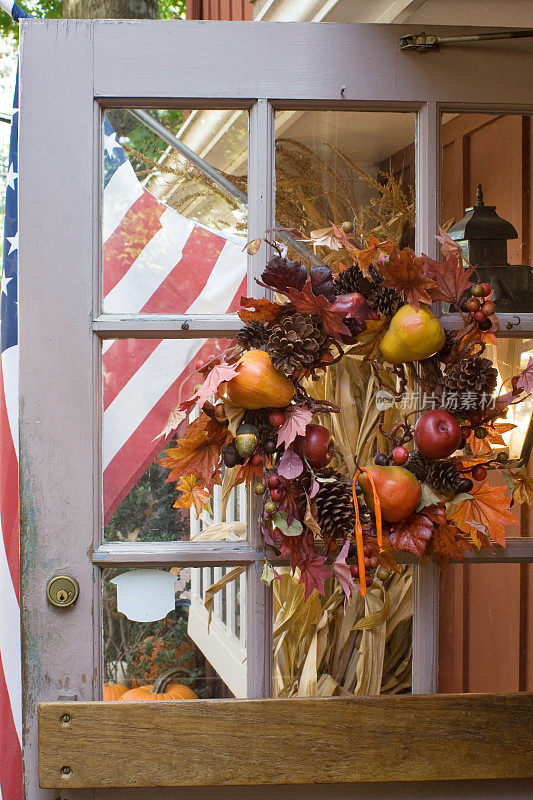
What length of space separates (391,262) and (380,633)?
602mm

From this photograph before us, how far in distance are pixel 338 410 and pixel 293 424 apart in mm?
126

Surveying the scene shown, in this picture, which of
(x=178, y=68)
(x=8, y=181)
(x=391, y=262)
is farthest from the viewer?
(x=8, y=181)

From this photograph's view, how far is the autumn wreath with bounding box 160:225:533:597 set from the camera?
1080 mm

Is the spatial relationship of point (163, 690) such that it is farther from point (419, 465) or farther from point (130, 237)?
point (130, 237)

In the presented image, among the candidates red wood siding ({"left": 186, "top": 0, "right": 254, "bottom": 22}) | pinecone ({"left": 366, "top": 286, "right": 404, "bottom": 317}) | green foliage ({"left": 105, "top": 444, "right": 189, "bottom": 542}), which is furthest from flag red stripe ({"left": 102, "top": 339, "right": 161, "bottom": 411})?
red wood siding ({"left": 186, "top": 0, "right": 254, "bottom": 22})

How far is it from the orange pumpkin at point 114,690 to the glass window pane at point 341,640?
0.25 m

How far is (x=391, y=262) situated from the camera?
1.09 m

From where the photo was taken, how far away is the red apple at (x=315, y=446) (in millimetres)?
1105

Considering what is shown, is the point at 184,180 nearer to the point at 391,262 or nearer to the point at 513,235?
the point at 391,262

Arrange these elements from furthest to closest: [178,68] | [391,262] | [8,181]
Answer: [8,181] → [178,68] → [391,262]

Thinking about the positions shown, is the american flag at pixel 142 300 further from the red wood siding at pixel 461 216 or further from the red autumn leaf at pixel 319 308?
the red wood siding at pixel 461 216

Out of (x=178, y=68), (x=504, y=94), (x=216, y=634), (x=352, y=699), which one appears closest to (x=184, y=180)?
(x=178, y=68)

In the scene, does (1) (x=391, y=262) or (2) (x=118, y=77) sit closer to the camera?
(1) (x=391, y=262)

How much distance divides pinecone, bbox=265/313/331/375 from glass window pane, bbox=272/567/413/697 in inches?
14.7
